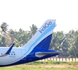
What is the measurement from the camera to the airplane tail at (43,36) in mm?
34906

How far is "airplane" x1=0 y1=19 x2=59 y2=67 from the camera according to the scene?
34.9 meters

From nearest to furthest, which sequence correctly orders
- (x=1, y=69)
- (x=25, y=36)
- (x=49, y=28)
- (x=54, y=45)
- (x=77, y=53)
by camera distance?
(x=49, y=28) < (x=1, y=69) < (x=77, y=53) < (x=54, y=45) < (x=25, y=36)

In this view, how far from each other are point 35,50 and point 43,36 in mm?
1725

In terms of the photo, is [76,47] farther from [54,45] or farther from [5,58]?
[5,58]

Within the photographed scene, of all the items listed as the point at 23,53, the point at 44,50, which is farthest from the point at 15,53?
the point at 44,50

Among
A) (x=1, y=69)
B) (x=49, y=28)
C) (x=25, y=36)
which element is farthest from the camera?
(x=25, y=36)

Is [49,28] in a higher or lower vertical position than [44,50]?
higher

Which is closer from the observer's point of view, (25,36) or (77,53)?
(77,53)

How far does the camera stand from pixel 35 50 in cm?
3528

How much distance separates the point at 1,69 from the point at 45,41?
25.8 feet

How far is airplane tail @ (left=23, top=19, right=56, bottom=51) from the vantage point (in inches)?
1374

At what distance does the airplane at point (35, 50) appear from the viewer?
34906mm

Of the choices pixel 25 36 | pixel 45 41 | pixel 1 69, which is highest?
pixel 25 36

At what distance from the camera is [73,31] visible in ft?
423
